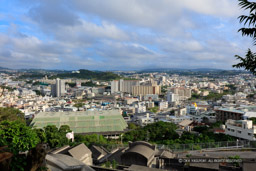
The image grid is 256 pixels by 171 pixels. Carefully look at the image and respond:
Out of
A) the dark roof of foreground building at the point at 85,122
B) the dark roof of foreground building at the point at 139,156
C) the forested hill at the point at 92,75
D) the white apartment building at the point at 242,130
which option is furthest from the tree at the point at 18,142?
the forested hill at the point at 92,75

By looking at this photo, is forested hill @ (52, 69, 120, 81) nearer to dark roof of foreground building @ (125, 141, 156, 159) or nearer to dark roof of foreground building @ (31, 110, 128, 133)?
dark roof of foreground building @ (31, 110, 128, 133)

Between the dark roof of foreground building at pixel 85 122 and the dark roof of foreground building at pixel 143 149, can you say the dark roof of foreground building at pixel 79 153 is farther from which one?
the dark roof of foreground building at pixel 85 122

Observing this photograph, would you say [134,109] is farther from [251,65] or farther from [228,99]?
[251,65]

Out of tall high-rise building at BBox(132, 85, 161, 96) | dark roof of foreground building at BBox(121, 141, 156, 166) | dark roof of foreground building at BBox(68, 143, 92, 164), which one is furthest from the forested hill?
dark roof of foreground building at BBox(121, 141, 156, 166)

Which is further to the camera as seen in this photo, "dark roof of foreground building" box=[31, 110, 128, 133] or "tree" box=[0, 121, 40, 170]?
"dark roof of foreground building" box=[31, 110, 128, 133]

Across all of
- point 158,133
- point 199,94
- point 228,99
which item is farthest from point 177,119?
point 199,94

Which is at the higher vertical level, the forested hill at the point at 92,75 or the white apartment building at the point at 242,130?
the forested hill at the point at 92,75

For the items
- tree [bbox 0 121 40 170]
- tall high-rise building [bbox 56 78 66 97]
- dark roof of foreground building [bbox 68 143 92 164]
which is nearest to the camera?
tree [bbox 0 121 40 170]
